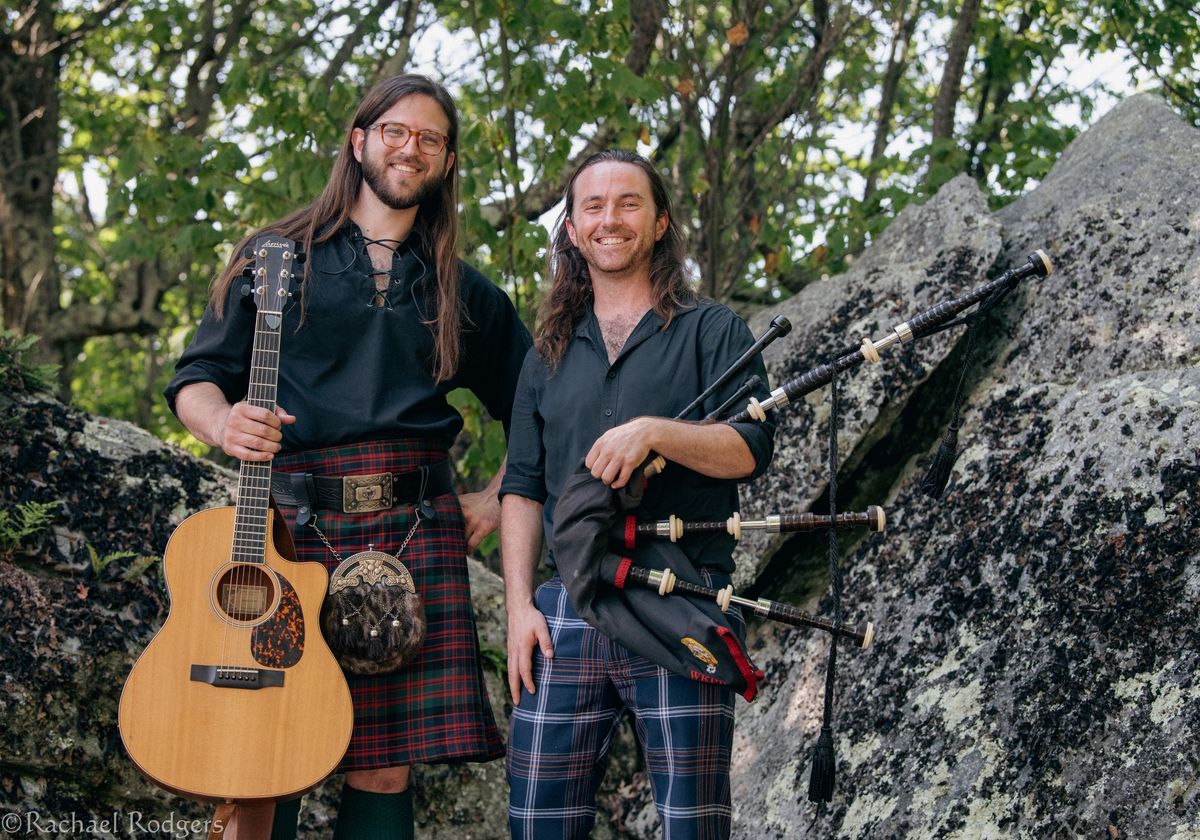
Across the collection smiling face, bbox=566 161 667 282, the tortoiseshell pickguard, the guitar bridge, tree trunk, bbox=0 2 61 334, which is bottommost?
the guitar bridge

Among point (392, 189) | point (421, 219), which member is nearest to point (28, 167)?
point (421, 219)

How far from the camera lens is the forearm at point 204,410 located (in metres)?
2.97

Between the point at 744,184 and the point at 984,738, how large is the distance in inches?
137

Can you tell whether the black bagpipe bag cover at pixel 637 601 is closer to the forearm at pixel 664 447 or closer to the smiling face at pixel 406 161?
the forearm at pixel 664 447

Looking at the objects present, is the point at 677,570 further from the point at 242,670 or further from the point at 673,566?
the point at 242,670

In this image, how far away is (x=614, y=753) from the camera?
13.8 ft

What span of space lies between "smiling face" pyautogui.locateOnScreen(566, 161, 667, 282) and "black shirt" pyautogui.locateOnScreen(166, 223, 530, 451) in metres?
0.51

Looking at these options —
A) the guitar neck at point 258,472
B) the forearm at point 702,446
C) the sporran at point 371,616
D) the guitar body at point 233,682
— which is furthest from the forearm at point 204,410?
the forearm at point 702,446

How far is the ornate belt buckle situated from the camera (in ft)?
10.1

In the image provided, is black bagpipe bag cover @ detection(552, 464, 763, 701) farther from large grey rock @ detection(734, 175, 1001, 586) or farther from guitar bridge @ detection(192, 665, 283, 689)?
large grey rock @ detection(734, 175, 1001, 586)

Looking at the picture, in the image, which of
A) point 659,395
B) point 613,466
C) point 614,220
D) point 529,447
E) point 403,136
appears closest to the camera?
point 613,466

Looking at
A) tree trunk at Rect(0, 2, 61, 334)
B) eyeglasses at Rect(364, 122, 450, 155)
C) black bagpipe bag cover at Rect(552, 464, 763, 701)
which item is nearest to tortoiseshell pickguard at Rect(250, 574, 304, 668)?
black bagpipe bag cover at Rect(552, 464, 763, 701)

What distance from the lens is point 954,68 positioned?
6.55 m

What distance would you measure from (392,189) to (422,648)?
123 cm
